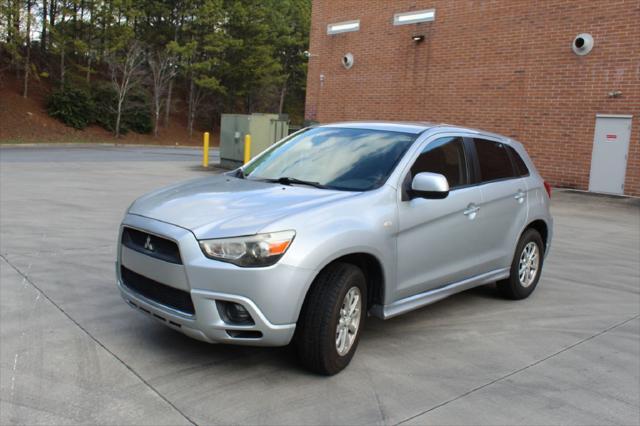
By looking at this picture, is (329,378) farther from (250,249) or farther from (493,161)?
(493,161)

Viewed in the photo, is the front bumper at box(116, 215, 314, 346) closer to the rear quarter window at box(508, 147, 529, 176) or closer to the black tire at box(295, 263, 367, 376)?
the black tire at box(295, 263, 367, 376)

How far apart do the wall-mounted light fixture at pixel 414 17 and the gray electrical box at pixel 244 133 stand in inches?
200

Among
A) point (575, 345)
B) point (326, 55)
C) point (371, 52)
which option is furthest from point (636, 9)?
point (575, 345)

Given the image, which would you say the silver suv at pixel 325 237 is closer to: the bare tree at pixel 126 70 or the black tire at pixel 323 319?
the black tire at pixel 323 319

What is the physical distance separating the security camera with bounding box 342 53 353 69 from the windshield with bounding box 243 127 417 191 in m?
16.6

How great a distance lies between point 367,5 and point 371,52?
5.17 ft

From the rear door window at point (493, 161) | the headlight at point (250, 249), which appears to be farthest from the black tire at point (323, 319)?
the rear door window at point (493, 161)

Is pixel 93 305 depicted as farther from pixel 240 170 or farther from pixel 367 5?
pixel 367 5

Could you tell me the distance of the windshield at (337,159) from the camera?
15.2ft

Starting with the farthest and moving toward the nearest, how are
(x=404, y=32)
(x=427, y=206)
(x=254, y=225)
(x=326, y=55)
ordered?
(x=326, y=55)
(x=404, y=32)
(x=427, y=206)
(x=254, y=225)

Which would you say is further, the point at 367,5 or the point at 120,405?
the point at 367,5

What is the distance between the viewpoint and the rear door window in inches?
220

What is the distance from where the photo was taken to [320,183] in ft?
15.2

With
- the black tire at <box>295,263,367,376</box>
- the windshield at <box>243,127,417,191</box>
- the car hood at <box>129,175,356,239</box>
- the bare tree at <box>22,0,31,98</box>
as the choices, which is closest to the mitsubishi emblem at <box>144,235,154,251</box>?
the car hood at <box>129,175,356,239</box>
